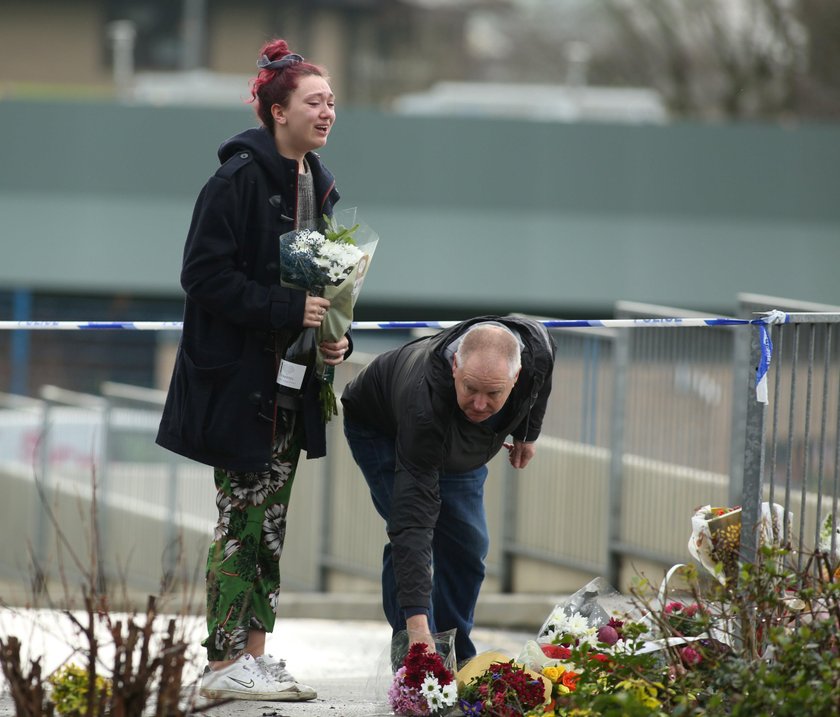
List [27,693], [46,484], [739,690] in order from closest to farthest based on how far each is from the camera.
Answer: [27,693], [739,690], [46,484]

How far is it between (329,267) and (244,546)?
2.88 ft

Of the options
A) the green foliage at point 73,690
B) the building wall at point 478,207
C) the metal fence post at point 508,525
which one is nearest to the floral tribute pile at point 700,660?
the green foliage at point 73,690

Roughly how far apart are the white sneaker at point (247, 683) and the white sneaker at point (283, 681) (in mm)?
12

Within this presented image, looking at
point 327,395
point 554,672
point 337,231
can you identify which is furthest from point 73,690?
point 337,231

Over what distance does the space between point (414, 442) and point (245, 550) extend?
25.0 inches

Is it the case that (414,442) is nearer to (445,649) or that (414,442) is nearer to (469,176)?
(445,649)

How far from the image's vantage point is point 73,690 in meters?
3.60

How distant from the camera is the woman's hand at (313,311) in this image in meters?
4.38

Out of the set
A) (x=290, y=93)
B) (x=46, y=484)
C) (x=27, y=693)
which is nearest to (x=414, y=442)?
(x=290, y=93)

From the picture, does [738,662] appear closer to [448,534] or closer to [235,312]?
[448,534]

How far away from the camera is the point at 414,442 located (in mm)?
4297

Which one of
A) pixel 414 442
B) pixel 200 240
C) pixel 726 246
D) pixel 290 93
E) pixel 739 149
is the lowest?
pixel 414 442

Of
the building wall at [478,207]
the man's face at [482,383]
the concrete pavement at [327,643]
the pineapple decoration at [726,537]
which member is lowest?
the concrete pavement at [327,643]

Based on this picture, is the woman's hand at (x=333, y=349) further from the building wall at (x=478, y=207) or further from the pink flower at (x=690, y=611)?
the building wall at (x=478, y=207)
